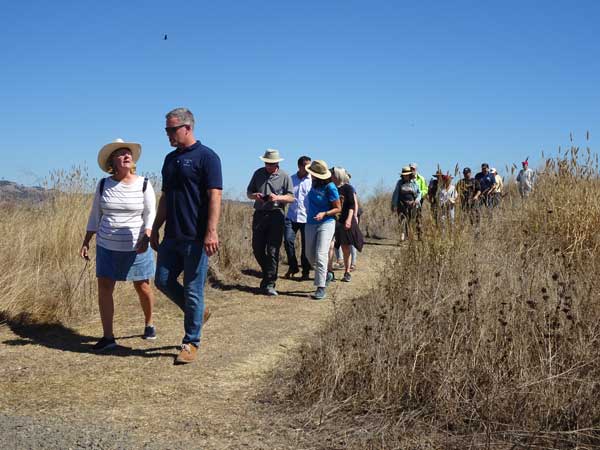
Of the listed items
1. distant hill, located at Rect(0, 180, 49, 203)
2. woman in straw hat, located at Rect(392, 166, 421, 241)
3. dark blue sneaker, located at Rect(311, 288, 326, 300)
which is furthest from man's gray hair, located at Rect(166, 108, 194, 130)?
woman in straw hat, located at Rect(392, 166, 421, 241)

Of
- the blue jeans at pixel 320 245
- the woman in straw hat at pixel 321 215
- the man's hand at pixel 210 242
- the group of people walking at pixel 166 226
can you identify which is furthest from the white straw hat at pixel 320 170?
the man's hand at pixel 210 242

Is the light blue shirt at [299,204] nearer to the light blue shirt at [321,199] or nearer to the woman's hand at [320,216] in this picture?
the light blue shirt at [321,199]

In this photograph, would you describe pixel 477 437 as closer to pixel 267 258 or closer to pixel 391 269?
pixel 391 269

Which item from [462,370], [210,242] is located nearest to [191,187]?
[210,242]

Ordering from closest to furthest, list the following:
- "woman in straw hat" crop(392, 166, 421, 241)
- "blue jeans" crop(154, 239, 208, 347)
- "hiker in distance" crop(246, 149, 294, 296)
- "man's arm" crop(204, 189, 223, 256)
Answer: "man's arm" crop(204, 189, 223, 256)
"blue jeans" crop(154, 239, 208, 347)
"hiker in distance" crop(246, 149, 294, 296)
"woman in straw hat" crop(392, 166, 421, 241)

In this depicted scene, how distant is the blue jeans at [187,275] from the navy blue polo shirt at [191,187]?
0.10 metres

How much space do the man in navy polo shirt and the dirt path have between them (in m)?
0.51

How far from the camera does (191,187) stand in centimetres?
550

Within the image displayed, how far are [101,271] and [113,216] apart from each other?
51cm

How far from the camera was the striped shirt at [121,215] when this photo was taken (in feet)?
19.6

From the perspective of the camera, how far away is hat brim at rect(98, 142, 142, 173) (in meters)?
6.00

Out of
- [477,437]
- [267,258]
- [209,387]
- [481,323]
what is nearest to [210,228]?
[209,387]

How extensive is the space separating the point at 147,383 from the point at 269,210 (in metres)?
4.19

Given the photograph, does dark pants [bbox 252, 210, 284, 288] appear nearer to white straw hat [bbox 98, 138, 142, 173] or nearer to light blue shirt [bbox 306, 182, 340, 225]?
light blue shirt [bbox 306, 182, 340, 225]
